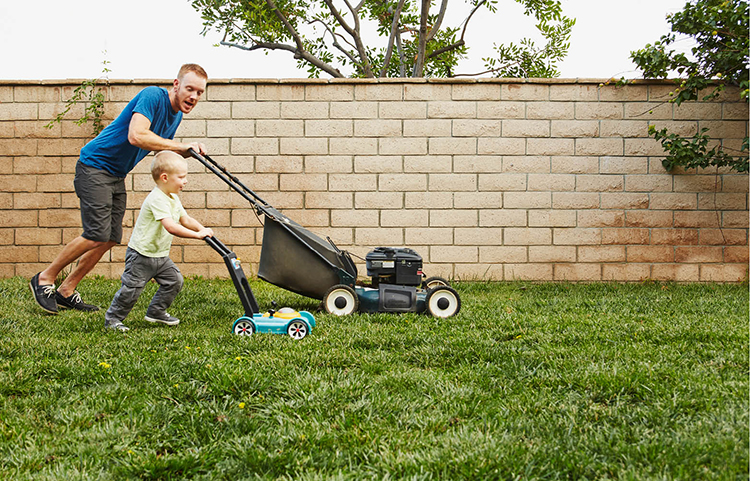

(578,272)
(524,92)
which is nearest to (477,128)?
(524,92)

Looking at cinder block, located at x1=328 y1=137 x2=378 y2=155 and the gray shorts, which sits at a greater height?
cinder block, located at x1=328 y1=137 x2=378 y2=155

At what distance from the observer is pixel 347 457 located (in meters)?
1.64

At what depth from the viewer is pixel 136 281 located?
3.39 m

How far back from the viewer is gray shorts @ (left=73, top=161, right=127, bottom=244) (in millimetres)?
3834

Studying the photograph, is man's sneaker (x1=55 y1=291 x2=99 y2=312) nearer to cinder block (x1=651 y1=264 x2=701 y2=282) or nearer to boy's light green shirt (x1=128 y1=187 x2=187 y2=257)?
boy's light green shirt (x1=128 y1=187 x2=187 y2=257)

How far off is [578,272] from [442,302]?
8.88ft

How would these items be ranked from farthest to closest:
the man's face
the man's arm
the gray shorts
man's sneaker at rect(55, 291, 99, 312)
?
man's sneaker at rect(55, 291, 99, 312) < the gray shorts < the man's face < the man's arm

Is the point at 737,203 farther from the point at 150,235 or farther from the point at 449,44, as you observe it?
the point at 449,44

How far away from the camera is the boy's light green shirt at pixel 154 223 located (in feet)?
10.9

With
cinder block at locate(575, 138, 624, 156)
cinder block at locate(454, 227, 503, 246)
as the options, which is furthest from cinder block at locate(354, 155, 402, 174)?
cinder block at locate(575, 138, 624, 156)

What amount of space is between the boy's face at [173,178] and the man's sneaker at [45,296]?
4.28 ft

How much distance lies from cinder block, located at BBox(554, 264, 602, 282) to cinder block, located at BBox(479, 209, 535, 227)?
58 centimetres

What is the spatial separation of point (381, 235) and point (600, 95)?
8.87 ft

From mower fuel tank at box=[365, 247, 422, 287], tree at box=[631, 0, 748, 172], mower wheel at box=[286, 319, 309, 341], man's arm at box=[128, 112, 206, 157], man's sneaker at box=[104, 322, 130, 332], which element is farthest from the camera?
tree at box=[631, 0, 748, 172]
